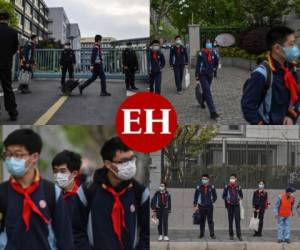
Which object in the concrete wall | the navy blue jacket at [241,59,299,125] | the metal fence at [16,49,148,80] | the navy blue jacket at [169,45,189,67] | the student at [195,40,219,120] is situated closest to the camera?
the navy blue jacket at [241,59,299,125]

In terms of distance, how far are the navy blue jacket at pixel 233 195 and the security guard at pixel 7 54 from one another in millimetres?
4770

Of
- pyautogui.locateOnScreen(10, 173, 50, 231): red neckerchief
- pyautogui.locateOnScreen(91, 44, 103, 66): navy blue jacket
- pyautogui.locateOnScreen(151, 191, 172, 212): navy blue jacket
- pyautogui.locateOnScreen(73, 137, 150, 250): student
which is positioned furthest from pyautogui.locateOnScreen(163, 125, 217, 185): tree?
pyautogui.locateOnScreen(10, 173, 50, 231): red neckerchief

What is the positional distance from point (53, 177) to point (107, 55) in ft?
3.28

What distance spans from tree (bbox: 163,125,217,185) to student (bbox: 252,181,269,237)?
1211mm

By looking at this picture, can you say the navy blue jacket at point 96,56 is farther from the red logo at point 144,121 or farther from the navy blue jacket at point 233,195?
the navy blue jacket at point 233,195

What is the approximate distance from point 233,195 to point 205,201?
0.50m

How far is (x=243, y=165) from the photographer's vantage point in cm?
877

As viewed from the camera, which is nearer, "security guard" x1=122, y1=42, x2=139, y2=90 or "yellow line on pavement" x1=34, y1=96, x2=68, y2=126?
"yellow line on pavement" x1=34, y1=96, x2=68, y2=126

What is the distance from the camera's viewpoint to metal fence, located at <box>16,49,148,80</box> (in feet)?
14.0

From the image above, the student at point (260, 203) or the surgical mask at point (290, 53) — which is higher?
the surgical mask at point (290, 53)

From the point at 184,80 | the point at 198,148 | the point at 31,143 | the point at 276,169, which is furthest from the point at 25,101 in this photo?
the point at 276,169

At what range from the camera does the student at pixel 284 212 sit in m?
8.48

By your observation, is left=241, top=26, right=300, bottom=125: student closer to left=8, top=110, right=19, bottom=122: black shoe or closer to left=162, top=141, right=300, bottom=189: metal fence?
left=8, top=110, right=19, bottom=122: black shoe

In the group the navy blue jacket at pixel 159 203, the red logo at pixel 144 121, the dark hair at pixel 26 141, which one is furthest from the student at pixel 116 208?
the navy blue jacket at pixel 159 203
